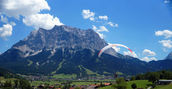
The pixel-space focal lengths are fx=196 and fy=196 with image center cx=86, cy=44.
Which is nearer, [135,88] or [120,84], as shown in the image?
[120,84]

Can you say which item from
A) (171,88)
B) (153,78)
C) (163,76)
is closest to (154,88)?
(171,88)

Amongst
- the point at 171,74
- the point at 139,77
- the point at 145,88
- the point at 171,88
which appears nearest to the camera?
the point at 171,88

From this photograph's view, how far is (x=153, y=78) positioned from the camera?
12812cm

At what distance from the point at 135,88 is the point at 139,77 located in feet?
199

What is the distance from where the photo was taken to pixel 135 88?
11088 cm

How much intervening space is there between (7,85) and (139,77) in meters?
117

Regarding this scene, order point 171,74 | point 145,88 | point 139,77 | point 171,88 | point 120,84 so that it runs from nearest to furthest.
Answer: point 171,88 → point 120,84 → point 145,88 → point 171,74 → point 139,77

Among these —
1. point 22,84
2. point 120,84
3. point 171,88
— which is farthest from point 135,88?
point 22,84

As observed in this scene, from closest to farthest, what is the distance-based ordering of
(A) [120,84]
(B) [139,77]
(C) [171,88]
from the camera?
(C) [171,88]
(A) [120,84]
(B) [139,77]

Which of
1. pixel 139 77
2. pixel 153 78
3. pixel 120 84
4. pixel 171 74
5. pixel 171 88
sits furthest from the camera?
pixel 139 77

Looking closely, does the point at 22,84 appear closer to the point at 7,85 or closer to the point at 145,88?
the point at 7,85

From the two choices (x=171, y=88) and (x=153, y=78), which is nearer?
(x=171, y=88)

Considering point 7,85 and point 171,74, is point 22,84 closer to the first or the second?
point 7,85

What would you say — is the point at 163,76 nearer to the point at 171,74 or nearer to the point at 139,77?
the point at 171,74
